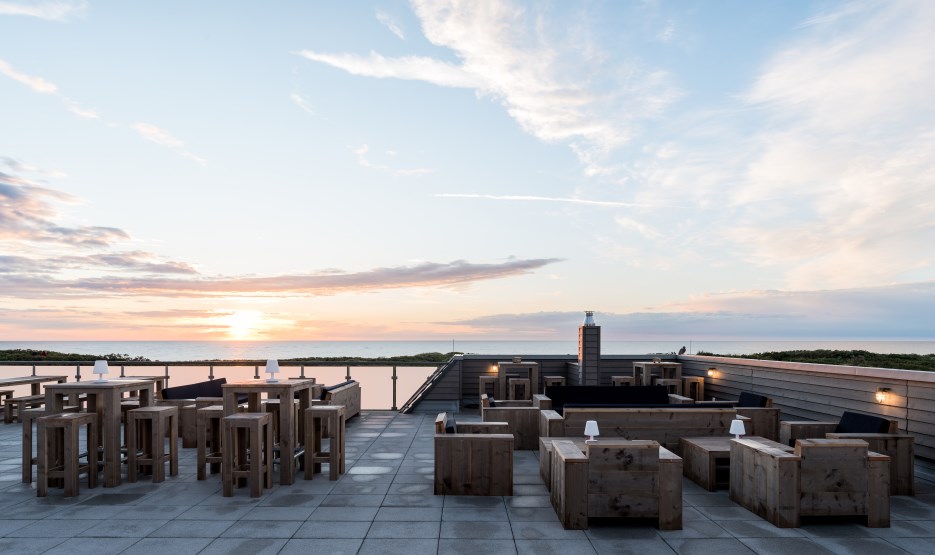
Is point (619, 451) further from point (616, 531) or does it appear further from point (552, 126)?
point (552, 126)

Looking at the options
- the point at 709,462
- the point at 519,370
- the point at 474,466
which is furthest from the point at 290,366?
the point at 709,462

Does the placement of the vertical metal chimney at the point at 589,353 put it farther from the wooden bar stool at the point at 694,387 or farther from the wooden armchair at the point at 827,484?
the wooden armchair at the point at 827,484

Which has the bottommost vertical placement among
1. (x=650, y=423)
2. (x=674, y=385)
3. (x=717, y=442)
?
(x=674, y=385)

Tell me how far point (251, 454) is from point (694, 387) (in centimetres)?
917

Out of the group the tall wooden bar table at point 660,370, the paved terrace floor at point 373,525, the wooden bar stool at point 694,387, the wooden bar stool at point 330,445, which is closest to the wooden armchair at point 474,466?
the paved terrace floor at point 373,525

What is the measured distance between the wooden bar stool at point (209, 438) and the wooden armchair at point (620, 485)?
11.9 feet

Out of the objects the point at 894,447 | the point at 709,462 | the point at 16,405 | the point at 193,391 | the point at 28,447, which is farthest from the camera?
the point at 16,405

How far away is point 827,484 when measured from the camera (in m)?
4.29

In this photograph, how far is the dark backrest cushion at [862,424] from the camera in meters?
5.45

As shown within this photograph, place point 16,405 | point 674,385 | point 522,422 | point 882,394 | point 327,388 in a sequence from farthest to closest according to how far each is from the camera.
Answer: point 674,385 → point 16,405 → point 327,388 → point 522,422 → point 882,394

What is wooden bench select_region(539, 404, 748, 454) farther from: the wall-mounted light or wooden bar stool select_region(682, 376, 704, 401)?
wooden bar stool select_region(682, 376, 704, 401)

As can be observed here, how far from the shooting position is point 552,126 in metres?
11.5

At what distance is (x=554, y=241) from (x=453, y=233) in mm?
3089

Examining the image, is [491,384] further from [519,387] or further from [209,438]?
[209,438]
